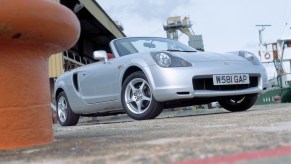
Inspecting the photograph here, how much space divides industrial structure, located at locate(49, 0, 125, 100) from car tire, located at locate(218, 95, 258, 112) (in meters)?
7.39

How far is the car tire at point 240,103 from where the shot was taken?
6.12 m

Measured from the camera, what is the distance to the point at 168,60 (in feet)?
16.8

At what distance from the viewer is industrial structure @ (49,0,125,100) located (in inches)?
538

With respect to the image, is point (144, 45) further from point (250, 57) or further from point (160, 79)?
point (250, 57)

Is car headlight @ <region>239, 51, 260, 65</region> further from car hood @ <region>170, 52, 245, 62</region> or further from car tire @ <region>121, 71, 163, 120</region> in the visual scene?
car tire @ <region>121, 71, 163, 120</region>

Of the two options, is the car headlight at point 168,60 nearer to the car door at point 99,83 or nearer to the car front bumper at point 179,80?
the car front bumper at point 179,80

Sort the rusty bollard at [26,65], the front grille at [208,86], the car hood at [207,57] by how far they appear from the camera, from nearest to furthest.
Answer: the rusty bollard at [26,65] < the front grille at [208,86] < the car hood at [207,57]

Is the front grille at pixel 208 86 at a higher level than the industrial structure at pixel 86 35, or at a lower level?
lower

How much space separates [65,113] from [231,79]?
3120mm

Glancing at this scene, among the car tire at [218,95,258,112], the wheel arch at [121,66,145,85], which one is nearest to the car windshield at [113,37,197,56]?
the wheel arch at [121,66,145,85]

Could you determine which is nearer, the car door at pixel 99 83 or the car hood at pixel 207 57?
the car hood at pixel 207 57

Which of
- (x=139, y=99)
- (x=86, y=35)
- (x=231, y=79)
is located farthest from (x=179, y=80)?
(x=86, y=35)

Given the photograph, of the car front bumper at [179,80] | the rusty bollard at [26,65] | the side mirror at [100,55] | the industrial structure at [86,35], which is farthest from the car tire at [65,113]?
the industrial structure at [86,35]

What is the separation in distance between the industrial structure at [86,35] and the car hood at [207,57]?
25.2ft
